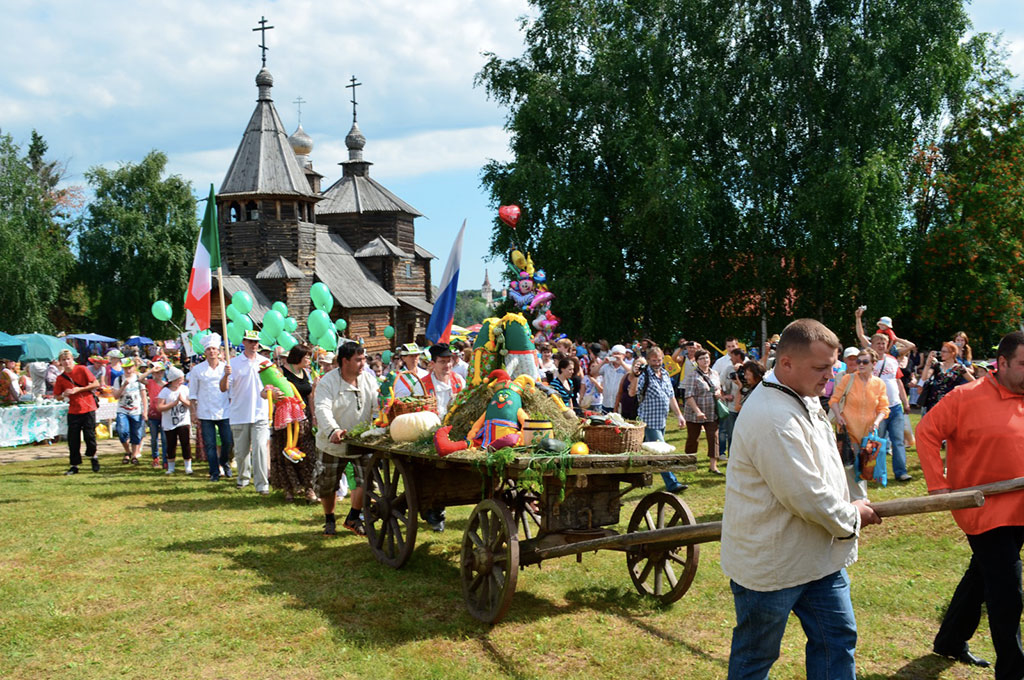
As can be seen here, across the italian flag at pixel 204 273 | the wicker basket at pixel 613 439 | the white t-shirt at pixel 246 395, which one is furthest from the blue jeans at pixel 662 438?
the italian flag at pixel 204 273

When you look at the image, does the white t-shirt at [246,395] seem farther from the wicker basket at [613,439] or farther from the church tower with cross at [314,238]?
the church tower with cross at [314,238]

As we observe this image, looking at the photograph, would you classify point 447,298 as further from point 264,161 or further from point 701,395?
point 264,161

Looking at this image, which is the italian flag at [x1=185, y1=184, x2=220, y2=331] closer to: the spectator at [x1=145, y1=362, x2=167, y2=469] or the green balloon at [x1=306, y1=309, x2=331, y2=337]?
the spectator at [x1=145, y1=362, x2=167, y2=469]

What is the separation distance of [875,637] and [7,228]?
4407cm

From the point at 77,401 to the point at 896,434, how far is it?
12.2 meters

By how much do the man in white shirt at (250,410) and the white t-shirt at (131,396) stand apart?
3493 mm

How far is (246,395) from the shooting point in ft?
35.8

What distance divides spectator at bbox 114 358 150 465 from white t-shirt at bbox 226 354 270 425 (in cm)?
403

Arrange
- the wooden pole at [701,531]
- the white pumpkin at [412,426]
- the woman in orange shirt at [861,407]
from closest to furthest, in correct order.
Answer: the wooden pole at [701,531], the white pumpkin at [412,426], the woman in orange shirt at [861,407]

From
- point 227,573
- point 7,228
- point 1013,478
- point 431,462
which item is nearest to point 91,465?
point 227,573

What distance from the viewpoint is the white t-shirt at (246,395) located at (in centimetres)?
1093

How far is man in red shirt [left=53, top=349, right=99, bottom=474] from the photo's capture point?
1303 cm

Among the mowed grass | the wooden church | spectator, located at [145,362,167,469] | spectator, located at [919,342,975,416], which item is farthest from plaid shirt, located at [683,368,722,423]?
the wooden church

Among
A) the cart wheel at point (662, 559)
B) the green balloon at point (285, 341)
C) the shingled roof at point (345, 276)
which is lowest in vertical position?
the cart wheel at point (662, 559)
